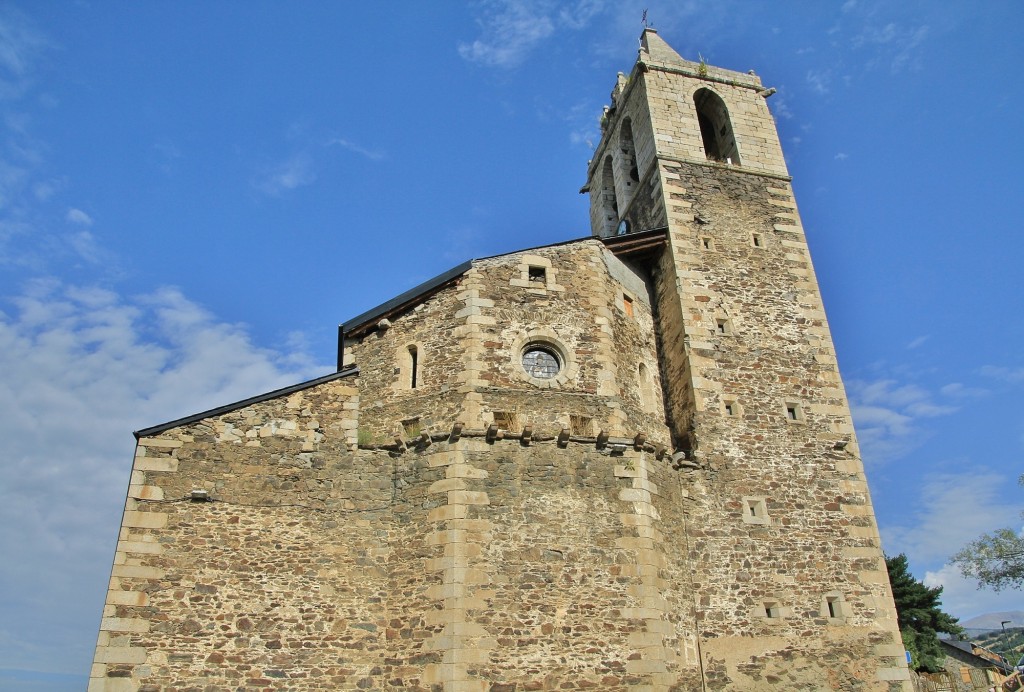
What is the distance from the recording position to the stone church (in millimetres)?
11242

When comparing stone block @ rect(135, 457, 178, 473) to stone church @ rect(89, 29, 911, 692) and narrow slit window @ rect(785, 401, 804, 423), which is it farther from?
narrow slit window @ rect(785, 401, 804, 423)

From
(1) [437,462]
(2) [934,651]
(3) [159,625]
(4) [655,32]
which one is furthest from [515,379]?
(2) [934,651]

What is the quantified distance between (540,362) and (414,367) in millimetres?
2425

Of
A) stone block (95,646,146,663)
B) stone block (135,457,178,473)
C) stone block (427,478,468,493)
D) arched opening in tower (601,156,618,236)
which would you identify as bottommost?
stone block (95,646,146,663)

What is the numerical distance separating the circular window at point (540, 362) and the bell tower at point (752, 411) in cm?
292

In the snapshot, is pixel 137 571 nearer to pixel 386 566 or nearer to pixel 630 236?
pixel 386 566

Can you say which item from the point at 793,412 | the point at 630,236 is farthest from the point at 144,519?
the point at 793,412

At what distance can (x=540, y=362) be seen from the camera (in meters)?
13.9

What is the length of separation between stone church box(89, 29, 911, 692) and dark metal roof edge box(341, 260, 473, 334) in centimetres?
6

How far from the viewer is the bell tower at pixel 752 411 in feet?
42.9

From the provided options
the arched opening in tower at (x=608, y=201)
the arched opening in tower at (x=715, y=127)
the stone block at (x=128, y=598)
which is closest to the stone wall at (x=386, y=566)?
the stone block at (x=128, y=598)

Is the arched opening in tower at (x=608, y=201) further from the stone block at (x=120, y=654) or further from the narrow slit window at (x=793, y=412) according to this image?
the stone block at (x=120, y=654)

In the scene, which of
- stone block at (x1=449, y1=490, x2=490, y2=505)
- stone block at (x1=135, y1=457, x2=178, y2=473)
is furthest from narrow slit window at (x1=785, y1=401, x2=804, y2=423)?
stone block at (x1=135, y1=457, x2=178, y2=473)

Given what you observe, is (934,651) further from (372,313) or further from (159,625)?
(159,625)
